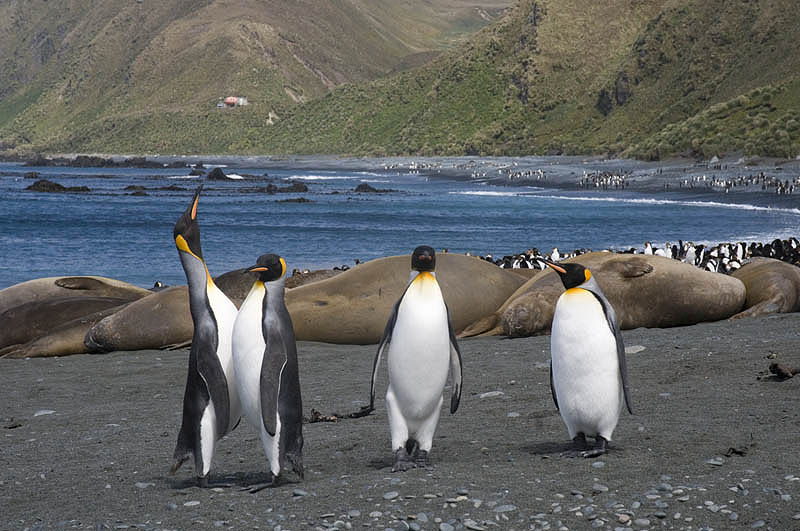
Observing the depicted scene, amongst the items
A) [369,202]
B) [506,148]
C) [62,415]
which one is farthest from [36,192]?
[62,415]

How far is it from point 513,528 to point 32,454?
11.4 ft

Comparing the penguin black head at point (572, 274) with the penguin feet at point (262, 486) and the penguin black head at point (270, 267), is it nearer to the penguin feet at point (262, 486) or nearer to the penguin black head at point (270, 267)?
the penguin black head at point (270, 267)

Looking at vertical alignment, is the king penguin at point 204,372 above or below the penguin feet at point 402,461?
above

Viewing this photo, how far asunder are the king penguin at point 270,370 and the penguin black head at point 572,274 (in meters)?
1.64

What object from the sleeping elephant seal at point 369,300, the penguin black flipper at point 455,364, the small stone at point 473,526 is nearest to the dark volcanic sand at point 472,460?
the small stone at point 473,526

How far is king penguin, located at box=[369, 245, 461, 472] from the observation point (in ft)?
17.2

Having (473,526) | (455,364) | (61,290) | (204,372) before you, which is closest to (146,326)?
(61,290)

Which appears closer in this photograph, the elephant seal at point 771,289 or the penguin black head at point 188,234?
the penguin black head at point 188,234

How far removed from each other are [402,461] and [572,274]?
1480mm

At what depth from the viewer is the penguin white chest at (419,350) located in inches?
207

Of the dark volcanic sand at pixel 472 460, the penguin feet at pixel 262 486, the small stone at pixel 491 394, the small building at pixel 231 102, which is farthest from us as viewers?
the small building at pixel 231 102

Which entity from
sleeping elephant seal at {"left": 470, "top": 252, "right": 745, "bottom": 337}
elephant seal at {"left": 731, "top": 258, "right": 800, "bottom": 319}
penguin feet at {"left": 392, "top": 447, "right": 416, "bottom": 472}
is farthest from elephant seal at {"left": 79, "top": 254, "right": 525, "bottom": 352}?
penguin feet at {"left": 392, "top": 447, "right": 416, "bottom": 472}

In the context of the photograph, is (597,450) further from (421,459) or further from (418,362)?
(418,362)

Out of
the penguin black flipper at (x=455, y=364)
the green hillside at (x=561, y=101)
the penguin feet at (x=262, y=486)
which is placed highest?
the green hillside at (x=561, y=101)
